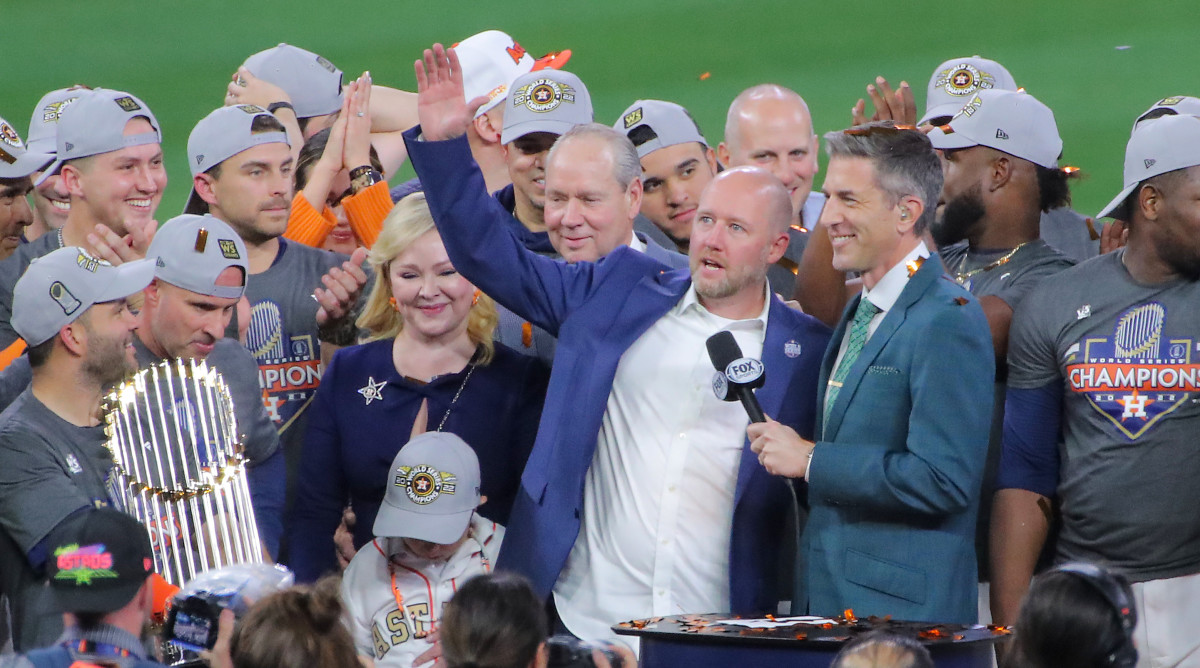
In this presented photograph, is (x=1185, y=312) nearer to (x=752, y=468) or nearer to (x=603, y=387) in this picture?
(x=752, y=468)

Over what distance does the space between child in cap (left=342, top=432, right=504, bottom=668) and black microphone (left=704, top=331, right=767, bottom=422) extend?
0.70 metres

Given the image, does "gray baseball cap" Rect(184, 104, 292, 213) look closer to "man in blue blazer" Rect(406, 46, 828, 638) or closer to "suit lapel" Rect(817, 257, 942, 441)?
"man in blue blazer" Rect(406, 46, 828, 638)

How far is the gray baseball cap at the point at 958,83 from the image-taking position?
5.41 m

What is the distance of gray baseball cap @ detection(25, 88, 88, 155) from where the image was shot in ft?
18.5

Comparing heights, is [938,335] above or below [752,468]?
above

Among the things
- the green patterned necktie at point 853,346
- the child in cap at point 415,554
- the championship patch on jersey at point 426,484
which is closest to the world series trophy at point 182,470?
the child in cap at point 415,554

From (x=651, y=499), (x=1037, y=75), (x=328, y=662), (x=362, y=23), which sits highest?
(x=362, y=23)

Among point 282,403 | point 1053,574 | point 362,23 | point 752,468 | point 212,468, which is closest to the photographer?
point 1053,574

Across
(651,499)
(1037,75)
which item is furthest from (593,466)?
(1037,75)

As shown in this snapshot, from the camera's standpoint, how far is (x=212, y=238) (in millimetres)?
4105

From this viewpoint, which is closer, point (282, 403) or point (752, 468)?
point (752, 468)

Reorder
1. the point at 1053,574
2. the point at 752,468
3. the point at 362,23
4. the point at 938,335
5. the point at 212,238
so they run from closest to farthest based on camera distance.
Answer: the point at 1053,574 → the point at 938,335 → the point at 752,468 → the point at 212,238 → the point at 362,23

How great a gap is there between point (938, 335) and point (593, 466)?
0.88 m

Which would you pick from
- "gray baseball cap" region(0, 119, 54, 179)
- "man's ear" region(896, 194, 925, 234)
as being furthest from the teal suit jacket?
"gray baseball cap" region(0, 119, 54, 179)
